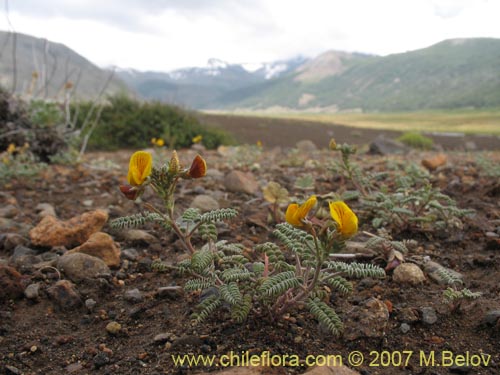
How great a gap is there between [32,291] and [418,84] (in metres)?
167

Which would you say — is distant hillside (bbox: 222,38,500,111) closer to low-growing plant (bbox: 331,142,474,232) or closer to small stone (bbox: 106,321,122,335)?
low-growing plant (bbox: 331,142,474,232)

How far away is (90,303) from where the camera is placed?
1.92m

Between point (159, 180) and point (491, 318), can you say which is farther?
point (491, 318)

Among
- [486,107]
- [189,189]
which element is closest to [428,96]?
[486,107]

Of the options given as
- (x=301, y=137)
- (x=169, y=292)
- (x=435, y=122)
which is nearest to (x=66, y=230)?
(x=169, y=292)

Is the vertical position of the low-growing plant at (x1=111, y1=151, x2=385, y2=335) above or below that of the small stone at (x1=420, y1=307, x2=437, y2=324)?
above

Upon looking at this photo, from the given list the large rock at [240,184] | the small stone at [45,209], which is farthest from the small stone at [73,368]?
the large rock at [240,184]

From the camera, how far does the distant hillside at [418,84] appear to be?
122m

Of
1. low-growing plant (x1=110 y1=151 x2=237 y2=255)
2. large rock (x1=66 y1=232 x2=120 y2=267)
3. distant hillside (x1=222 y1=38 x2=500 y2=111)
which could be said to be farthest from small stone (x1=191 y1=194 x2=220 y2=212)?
distant hillside (x1=222 y1=38 x2=500 y2=111)

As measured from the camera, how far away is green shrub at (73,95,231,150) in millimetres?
10070

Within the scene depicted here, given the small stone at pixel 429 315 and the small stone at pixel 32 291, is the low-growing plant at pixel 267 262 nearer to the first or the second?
the small stone at pixel 429 315

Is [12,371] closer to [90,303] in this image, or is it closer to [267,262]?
[90,303]

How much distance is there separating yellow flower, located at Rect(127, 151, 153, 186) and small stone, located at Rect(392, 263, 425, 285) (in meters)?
1.27

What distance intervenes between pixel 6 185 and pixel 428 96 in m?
148
